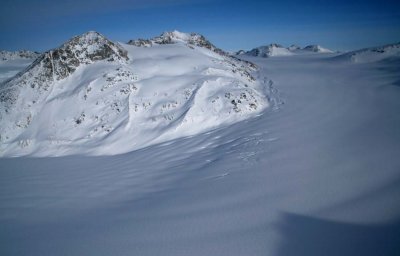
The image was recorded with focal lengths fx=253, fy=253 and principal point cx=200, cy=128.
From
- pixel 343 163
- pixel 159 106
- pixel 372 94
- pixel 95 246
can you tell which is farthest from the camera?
pixel 372 94

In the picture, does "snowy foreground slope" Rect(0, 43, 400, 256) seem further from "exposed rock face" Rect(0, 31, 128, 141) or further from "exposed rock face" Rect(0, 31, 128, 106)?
"exposed rock face" Rect(0, 31, 128, 106)

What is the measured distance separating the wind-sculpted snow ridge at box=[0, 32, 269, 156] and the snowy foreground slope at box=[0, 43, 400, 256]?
1.35 metres

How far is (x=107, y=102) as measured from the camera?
602 inches

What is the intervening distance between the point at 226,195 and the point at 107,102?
36.1 ft

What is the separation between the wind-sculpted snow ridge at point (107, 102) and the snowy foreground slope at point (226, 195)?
135 cm

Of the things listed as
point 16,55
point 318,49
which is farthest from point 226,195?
point 318,49

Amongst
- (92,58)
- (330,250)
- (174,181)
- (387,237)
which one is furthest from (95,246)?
(92,58)

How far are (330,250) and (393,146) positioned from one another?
6354mm

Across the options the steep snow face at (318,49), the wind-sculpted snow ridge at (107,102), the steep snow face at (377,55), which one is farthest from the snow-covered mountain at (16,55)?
the steep snow face at (318,49)

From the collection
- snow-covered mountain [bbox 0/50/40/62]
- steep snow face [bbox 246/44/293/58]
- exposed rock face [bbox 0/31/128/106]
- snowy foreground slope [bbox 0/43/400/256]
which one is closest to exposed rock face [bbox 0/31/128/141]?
exposed rock face [bbox 0/31/128/106]

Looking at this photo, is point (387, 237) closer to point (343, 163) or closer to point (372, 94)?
point (343, 163)

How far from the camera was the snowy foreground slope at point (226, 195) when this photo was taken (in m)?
5.06

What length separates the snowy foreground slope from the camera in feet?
16.6

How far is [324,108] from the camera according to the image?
15.2 m
